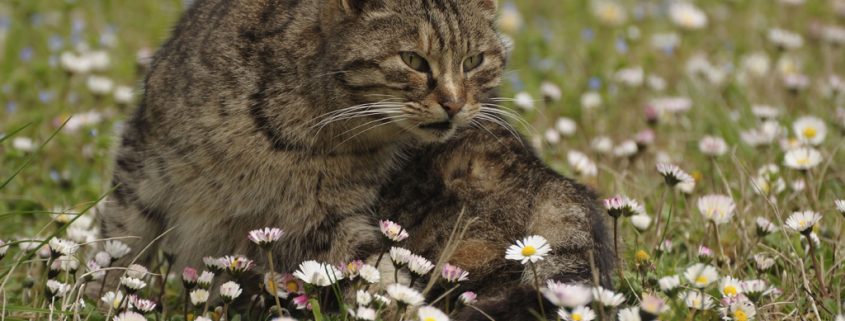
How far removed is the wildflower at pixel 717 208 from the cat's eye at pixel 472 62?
104 cm

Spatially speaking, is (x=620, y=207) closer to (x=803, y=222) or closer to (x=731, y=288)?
(x=731, y=288)

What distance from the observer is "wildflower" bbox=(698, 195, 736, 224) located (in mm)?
4094

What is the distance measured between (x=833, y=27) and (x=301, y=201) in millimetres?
5072

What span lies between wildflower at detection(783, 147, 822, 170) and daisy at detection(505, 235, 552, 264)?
4.91 ft

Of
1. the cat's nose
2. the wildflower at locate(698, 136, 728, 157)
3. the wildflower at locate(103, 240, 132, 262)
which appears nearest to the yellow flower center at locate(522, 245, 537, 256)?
the cat's nose

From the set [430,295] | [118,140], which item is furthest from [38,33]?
[430,295]

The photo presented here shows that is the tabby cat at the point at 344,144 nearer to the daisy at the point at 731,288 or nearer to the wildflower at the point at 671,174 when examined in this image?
the wildflower at the point at 671,174

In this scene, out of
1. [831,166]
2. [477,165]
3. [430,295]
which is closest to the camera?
[430,295]

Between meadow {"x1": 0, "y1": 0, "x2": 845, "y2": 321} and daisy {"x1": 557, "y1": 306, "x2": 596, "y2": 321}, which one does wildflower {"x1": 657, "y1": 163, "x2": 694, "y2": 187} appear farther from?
daisy {"x1": 557, "y1": 306, "x2": 596, "y2": 321}

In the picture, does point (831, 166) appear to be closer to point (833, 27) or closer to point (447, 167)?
point (447, 167)

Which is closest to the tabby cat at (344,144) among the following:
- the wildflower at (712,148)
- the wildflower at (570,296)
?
the wildflower at (570,296)

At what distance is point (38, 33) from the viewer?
23.9 ft

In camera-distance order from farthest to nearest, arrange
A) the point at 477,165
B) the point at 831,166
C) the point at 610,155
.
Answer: the point at 610,155
the point at 831,166
the point at 477,165

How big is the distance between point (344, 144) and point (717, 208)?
4.76ft
